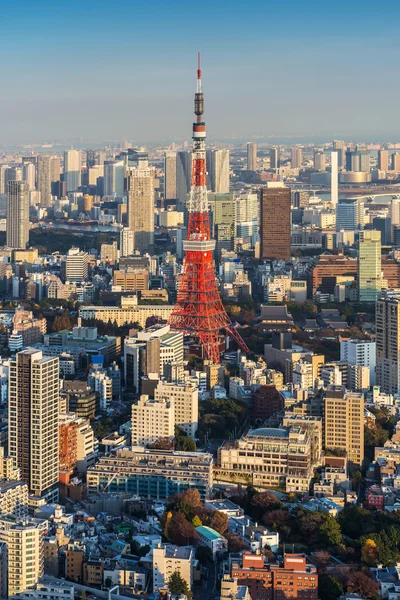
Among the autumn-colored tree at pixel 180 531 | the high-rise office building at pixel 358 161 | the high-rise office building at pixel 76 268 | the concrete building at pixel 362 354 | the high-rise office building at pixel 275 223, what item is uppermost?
the high-rise office building at pixel 358 161

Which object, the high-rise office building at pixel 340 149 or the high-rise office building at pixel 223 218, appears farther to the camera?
the high-rise office building at pixel 340 149

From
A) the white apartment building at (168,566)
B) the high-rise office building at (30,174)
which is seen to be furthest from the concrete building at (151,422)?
the high-rise office building at (30,174)

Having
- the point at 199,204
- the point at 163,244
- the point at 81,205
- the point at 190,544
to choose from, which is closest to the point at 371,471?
Result: the point at 190,544

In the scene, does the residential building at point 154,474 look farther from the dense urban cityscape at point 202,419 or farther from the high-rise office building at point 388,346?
the high-rise office building at point 388,346

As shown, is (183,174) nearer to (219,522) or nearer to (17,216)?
(17,216)

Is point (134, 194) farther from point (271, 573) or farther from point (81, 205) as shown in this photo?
point (271, 573)

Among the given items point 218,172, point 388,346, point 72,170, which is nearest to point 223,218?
point 218,172
